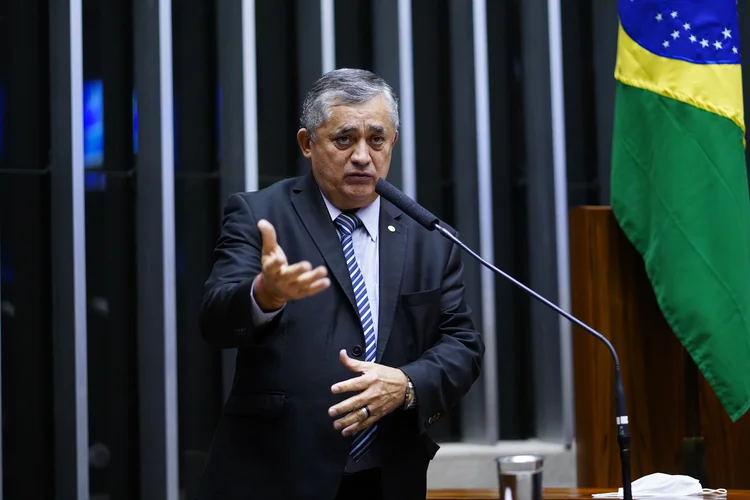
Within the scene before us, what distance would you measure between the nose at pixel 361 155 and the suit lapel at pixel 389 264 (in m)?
0.13

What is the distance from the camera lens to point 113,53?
11.3 feet

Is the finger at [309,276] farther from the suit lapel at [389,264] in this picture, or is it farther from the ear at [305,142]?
the ear at [305,142]

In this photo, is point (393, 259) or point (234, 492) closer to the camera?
point (234, 492)

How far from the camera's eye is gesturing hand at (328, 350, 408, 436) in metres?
1.61

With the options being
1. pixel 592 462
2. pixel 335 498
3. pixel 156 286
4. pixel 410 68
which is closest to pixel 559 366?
pixel 592 462

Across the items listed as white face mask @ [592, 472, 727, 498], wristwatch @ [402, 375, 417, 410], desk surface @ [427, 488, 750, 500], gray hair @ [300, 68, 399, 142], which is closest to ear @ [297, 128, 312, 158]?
gray hair @ [300, 68, 399, 142]

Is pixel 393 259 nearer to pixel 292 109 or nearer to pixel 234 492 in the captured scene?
pixel 234 492

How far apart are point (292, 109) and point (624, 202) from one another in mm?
1246

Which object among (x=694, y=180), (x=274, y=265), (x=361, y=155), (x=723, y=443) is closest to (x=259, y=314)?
(x=274, y=265)

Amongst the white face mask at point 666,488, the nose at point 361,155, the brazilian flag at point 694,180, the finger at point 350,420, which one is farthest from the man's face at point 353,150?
the brazilian flag at point 694,180

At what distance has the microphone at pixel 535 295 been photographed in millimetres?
1526

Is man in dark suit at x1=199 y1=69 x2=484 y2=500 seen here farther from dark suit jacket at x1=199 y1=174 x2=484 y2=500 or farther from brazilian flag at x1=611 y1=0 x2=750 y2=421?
brazilian flag at x1=611 y1=0 x2=750 y2=421

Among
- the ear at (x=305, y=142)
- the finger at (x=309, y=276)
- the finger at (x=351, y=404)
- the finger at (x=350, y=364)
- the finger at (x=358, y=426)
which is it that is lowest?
the finger at (x=358, y=426)

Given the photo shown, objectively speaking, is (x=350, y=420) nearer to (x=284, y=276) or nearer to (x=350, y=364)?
(x=350, y=364)
